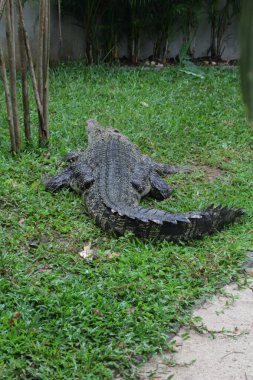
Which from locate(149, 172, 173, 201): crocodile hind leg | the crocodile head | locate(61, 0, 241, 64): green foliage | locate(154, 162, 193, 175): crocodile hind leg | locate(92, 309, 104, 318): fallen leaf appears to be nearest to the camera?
locate(92, 309, 104, 318): fallen leaf

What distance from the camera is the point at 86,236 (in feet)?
13.1

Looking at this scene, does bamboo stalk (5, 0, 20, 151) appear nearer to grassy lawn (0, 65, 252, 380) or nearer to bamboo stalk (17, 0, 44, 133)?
bamboo stalk (17, 0, 44, 133)

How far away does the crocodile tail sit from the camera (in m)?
Answer: 3.79

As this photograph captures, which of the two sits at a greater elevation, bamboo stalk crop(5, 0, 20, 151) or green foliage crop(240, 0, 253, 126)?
green foliage crop(240, 0, 253, 126)

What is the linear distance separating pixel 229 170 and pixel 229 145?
0.76 m

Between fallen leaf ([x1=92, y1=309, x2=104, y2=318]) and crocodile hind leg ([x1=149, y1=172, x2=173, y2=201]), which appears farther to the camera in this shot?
crocodile hind leg ([x1=149, y1=172, x2=173, y2=201])

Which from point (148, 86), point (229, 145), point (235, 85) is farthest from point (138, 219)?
point (235, 85)

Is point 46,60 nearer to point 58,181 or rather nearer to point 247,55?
point 58,181

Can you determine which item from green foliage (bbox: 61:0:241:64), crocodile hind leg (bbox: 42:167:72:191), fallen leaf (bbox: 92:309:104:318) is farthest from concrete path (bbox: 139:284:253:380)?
green foliage (bbox: 61:0:241:64)

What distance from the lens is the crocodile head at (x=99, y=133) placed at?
5.64m

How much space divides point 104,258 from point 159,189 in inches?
53.4

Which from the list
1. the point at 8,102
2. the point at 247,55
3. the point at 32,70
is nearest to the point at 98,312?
the point at 247,55

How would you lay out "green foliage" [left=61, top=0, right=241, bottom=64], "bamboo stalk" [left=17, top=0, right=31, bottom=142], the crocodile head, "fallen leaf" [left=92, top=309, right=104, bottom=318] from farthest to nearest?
1. "green foliage" [left=61, top=0, right=241, bottom=64]
2. the crocodile head
3. "bamboo stalk" [left=17, top=0, right=31, bottom=142]
4. "fallen leaf" [left=92, top=309, right=104, bottom=318]

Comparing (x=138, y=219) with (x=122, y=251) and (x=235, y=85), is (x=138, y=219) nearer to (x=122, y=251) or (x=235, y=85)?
(x=122, y=251)
